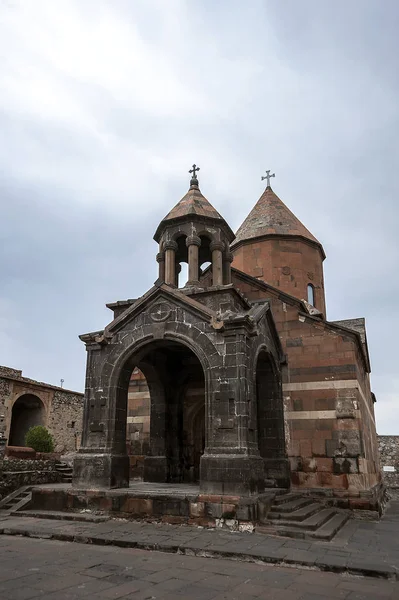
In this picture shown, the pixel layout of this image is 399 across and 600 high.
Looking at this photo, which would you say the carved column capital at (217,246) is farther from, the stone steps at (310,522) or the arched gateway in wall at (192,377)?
the stone steps at (310,522)

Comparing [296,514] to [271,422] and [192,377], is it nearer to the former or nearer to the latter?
[271,422]

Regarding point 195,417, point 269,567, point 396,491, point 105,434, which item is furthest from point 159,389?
point 396,491

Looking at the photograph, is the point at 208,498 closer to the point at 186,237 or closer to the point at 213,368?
the point at 213,368

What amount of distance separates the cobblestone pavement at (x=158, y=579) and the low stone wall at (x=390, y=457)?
2385 cm

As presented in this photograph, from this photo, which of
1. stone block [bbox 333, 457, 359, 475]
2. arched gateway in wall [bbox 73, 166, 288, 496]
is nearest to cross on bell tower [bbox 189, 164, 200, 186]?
arched gateway in wall [bbox 73, 166, 288, 496]

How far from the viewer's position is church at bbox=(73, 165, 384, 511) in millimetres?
9828

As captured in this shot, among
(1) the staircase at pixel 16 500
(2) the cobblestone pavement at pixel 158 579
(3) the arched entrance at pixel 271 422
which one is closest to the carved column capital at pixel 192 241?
(3) the arched entrance at pixel 271 422

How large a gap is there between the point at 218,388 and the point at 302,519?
3030 mm

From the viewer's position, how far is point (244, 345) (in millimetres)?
10039

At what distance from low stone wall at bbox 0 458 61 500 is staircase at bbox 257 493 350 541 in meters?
6.98

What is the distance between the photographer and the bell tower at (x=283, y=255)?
1752 centimetres

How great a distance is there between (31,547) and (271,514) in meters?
4.51

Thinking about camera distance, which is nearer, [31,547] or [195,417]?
[31,547]

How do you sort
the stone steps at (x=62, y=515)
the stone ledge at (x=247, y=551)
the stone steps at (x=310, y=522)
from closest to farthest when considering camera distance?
the stone ledge at (x=247, y=551)
the stone steps at (x=310, y=522)
the stone steps at (x=62, y=515)
